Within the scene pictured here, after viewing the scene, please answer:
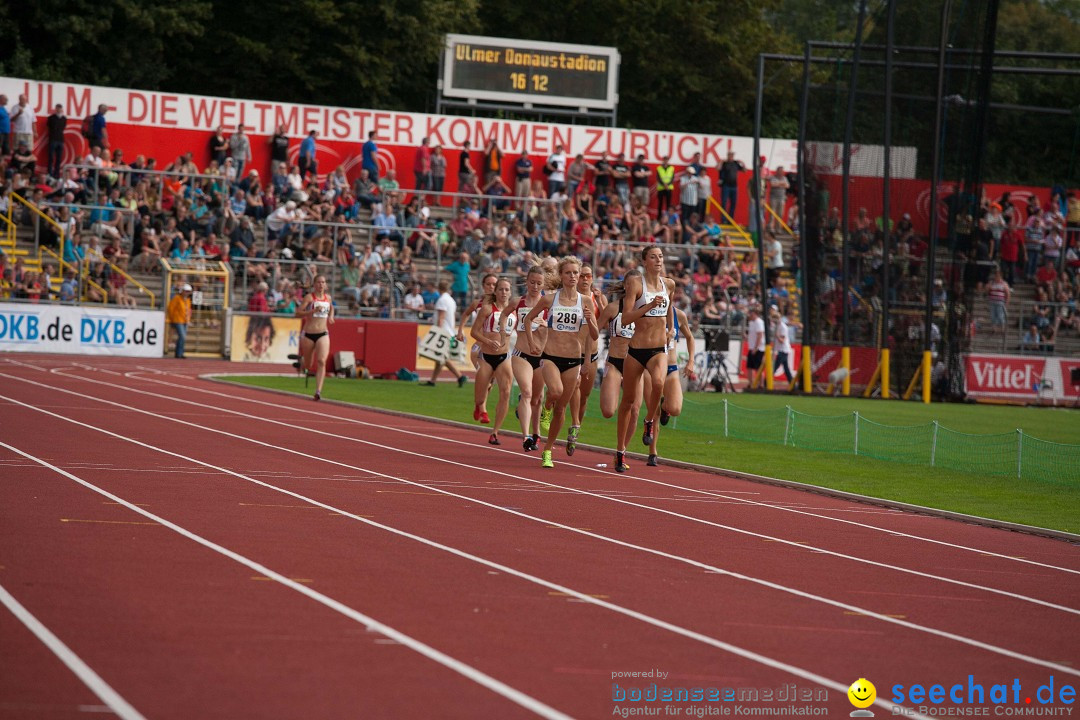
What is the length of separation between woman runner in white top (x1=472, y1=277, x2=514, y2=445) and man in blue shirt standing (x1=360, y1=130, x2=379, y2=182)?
23.5 meters

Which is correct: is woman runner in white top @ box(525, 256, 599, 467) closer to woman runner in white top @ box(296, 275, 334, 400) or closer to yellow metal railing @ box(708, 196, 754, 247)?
woman runner in white top @ box(296, 275, 334, 400)

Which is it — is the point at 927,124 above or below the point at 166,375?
above

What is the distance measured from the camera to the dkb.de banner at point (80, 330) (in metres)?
35.0

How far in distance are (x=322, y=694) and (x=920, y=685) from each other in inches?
109

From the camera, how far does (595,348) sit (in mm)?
17047

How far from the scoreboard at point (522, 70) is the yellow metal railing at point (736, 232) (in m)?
5.18

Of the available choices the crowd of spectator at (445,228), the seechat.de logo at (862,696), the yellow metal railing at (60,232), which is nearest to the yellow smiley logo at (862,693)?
the seechat.de logo at (862,696)

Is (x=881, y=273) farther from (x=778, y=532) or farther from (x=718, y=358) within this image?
(x=778, y=532)

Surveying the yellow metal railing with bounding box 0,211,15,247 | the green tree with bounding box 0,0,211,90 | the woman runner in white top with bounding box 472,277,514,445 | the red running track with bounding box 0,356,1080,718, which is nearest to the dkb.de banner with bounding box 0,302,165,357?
the yellow metal railing with bounding box 0,211,15,247

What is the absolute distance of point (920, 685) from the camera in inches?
275

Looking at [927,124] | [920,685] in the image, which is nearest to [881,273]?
[927,124]

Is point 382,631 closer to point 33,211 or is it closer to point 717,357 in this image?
point 717,357

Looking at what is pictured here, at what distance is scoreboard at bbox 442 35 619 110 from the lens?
46406mm

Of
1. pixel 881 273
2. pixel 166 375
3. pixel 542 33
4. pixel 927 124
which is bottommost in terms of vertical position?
pixel 166 375
